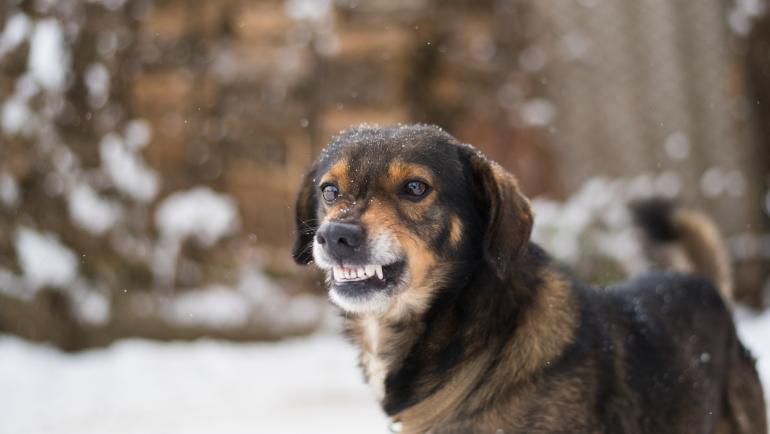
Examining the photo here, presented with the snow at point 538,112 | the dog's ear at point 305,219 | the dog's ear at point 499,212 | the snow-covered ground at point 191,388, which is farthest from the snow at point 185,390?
the snow at point 538,112

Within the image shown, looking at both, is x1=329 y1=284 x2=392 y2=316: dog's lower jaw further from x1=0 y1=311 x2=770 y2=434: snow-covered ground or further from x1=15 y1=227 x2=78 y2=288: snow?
x1=15 y1=227 x2=78 y2=288: snow

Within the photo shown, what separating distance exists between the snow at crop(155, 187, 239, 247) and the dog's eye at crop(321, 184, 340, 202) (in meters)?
4.28

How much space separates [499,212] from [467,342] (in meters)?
0.48

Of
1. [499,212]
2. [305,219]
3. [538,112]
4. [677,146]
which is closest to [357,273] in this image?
[499,212]

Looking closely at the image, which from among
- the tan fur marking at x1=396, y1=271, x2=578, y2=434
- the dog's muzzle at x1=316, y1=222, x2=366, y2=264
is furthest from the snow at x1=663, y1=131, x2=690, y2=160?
the dog's muzzle at x1=316, y1=222, x2=366, y2=264

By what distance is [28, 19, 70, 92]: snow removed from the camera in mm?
6309

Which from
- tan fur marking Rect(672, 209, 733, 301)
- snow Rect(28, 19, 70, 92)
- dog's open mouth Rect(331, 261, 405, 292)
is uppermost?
dog's open mouth Rect(331, 261, 405, 292)

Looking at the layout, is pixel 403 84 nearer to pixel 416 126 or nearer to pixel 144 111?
pixel 144 111

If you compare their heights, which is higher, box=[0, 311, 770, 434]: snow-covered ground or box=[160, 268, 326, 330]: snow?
box=[0, 311, 770, 434]: snow-covered ground

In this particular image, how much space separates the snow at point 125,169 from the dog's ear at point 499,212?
448 centimetres

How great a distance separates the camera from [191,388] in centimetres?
594

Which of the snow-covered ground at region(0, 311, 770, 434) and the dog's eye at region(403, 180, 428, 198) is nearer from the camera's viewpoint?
the dog's eye at region(403, 180, 428, 198)

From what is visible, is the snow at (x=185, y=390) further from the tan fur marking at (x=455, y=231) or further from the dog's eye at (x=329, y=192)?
the tan fur marking at (x=455, y=231)

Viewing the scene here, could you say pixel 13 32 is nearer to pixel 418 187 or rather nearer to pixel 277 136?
pixel 277 136
